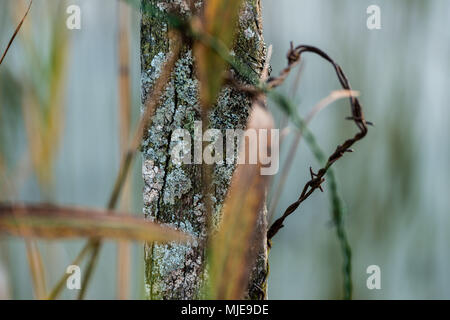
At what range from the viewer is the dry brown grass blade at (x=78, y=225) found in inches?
9.8

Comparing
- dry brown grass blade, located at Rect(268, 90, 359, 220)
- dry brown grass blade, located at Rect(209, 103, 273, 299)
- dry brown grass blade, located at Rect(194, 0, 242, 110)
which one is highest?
dry brown grass blade, located at Rect(194, 0, 242, 110)

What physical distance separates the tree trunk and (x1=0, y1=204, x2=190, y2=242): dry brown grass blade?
0.87ft

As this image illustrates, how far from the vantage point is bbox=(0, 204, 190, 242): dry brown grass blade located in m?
0.25

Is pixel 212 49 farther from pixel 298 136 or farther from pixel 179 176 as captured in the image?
pixel 179 176

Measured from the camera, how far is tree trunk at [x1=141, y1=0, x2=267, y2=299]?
0.52 meters

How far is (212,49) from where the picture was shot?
270mm

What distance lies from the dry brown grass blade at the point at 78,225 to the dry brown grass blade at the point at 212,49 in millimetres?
65

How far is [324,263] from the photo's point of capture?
1805 mm

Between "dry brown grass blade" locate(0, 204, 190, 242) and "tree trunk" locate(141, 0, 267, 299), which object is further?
"tree trunk" locate(141, 0, 267, 299)

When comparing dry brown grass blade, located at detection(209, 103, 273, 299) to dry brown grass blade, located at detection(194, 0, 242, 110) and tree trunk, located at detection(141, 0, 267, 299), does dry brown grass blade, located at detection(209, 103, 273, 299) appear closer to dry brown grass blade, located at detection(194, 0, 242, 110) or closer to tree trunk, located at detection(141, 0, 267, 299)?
dry brown grass blade, located at detection(194, 0, 242, 110)

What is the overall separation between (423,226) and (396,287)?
23cm

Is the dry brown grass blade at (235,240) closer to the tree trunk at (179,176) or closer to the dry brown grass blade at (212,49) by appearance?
the dry brown grass blade at (212,49)

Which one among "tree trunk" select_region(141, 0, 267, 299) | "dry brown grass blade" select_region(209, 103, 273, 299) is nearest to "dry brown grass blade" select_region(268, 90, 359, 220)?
"dry brown grass blade" select_region(209, 103, 273, 299)

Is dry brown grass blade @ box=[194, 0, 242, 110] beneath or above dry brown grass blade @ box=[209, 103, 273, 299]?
above
